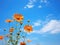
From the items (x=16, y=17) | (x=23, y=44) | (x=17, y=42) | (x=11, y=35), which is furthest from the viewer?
(x=11, y=35)

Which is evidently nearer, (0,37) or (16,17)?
(16,17)

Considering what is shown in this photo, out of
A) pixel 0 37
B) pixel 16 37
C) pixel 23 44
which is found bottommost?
pixel 23 44

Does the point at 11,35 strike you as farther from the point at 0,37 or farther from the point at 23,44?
the point at 23,44

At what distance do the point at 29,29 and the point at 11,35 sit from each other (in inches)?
19.0

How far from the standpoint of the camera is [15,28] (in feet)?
8.73

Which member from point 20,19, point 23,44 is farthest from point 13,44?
point 20,19

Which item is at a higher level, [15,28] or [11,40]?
[15,28]

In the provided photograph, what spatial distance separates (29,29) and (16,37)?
28 cm

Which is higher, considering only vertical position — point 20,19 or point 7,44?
point 20,19

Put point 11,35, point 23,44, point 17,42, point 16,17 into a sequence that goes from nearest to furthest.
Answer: point 23,44
point 17,42
point 16,17
point 11,35

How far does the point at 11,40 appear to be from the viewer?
2.53m

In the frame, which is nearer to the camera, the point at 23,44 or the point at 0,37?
the point at 23,44

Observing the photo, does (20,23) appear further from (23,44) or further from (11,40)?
(23,44)

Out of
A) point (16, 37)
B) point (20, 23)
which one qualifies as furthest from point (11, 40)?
point (20, 23)
